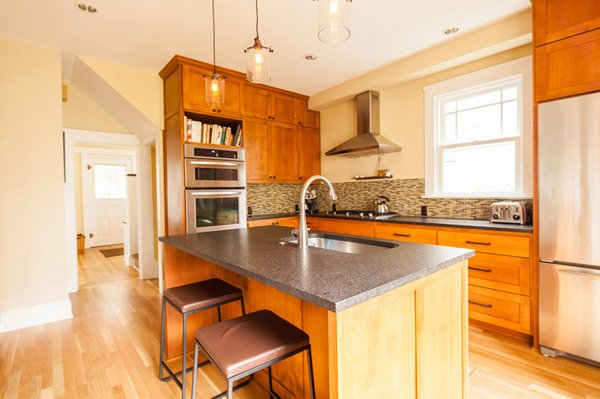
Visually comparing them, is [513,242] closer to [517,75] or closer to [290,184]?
[517,75]

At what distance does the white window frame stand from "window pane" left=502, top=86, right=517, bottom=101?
6 cm

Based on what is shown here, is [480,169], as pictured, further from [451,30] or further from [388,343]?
[388,343]

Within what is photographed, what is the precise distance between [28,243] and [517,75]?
16.3 ft

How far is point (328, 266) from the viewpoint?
1.26m

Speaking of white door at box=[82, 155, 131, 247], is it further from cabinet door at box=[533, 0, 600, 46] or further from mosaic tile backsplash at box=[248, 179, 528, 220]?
cabinet door at box=[533, 0, 600, 46]

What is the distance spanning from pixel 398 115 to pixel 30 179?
160 inches

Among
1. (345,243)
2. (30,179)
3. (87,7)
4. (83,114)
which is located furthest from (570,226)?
(83,114)

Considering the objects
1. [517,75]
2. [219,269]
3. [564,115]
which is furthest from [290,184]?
[564,115]

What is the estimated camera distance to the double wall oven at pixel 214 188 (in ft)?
11.1

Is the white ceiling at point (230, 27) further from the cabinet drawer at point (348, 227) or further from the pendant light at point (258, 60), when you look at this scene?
the cabinet drawer at point (348, 227)

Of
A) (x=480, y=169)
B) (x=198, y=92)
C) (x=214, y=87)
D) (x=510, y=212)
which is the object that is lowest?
(x=510, y=212)

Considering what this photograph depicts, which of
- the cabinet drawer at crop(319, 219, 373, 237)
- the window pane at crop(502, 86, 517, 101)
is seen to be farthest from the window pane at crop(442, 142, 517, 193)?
the cabinet drawer at crop(319, 219, 373, 237)

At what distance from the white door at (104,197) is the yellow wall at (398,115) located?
5.24 metres

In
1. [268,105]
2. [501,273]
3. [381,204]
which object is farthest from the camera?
[268,105]
